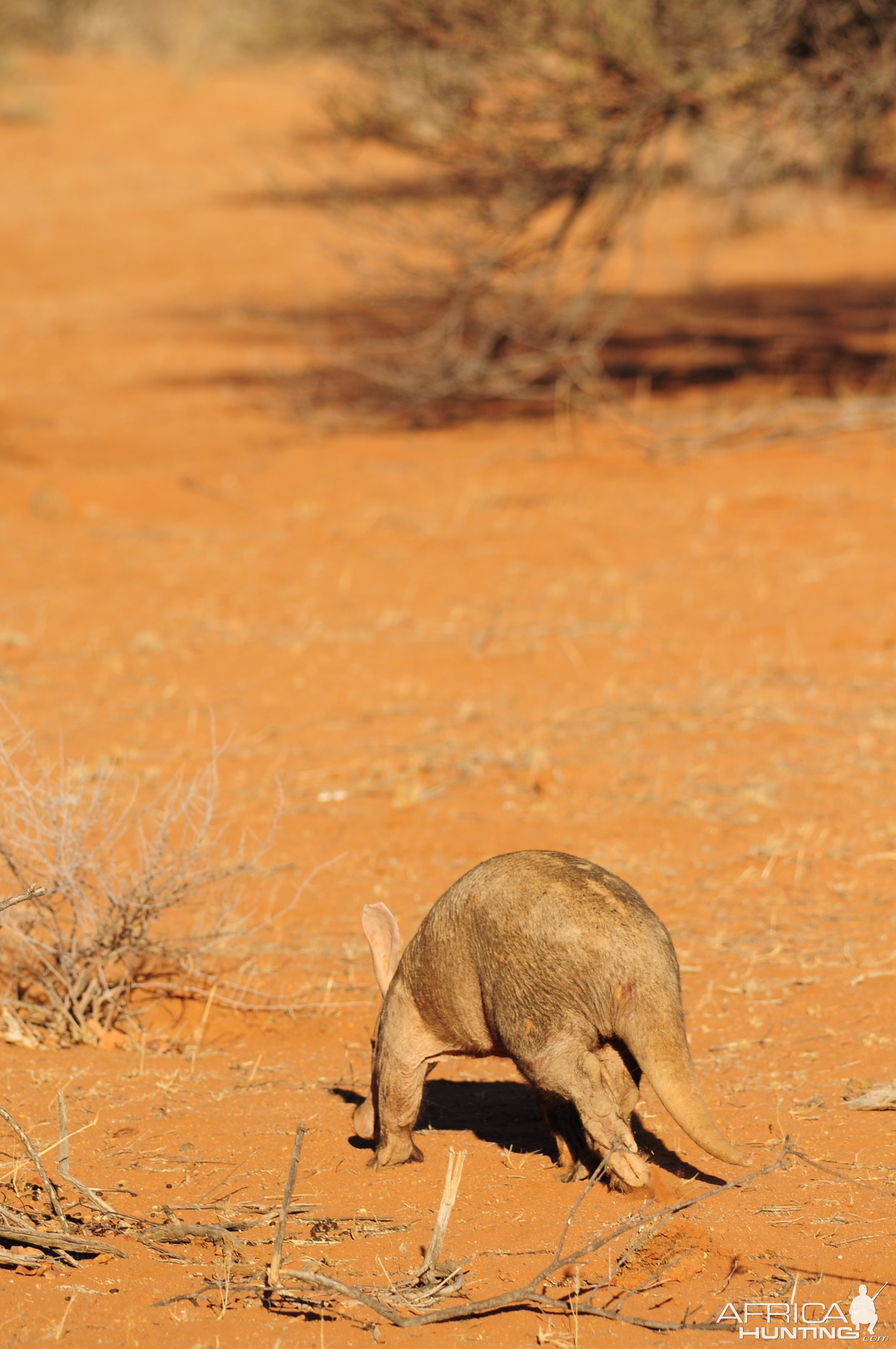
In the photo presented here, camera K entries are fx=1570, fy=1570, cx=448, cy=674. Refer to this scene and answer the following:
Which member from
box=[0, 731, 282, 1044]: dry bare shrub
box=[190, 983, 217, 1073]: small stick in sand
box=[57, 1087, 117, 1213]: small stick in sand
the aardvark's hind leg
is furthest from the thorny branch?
box=[0, 731, 282, 1044]: dry bare shrub

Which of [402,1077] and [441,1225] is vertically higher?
[441,1225]

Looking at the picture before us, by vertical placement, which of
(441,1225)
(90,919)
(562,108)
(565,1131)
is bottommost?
(90,919)

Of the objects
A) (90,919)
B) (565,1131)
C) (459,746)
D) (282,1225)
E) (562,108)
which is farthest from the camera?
(562,108)

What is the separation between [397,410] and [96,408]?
10.2 ft

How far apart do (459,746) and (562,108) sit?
7693 mm

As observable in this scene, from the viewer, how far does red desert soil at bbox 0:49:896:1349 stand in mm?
3627

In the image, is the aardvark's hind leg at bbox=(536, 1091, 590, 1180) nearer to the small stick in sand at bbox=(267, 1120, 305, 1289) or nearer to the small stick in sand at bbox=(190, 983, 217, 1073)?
the small stick in sand at bbox=(267, 1120, 305, 1289)

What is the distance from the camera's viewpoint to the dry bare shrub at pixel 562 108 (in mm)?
12664

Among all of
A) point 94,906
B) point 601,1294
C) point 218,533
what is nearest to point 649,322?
point 218,533

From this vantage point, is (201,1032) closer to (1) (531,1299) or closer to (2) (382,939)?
(2) (382,939)

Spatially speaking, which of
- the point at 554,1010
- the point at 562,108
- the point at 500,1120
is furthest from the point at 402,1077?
the point at 562,108

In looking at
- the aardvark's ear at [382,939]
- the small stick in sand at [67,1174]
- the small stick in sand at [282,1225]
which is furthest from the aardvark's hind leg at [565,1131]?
the small stick in sand at [67,1174]

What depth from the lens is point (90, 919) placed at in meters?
5.06

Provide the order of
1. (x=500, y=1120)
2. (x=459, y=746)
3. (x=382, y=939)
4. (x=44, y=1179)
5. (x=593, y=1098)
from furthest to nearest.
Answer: (x=459, y=746)
(x=500, y=1120)
(x=382, y=939)
(x=593, y=1098)
(x=44, y=1179)
